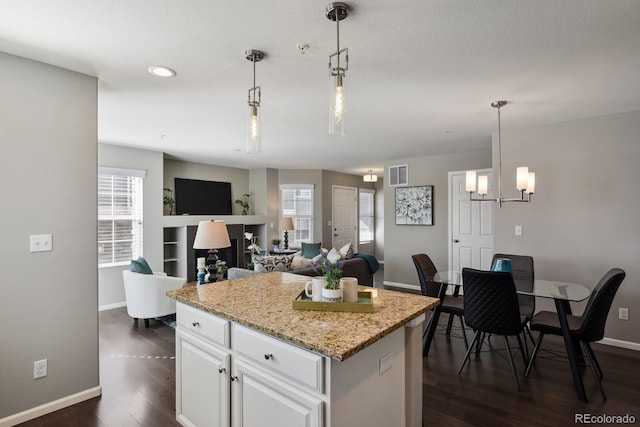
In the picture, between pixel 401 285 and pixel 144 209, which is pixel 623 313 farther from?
pixel 144 209

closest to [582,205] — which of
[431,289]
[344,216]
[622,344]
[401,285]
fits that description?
[622,344]

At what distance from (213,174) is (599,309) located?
6.54 metres

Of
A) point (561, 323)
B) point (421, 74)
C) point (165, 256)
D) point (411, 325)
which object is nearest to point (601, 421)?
point (561, 323)

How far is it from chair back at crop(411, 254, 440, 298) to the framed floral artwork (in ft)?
7.95

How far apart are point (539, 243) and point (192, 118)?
422 centimetres

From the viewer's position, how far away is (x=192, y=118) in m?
3.68

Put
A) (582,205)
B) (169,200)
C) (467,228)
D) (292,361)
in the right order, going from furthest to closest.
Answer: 1. (169,200)
2. (467,228)
3. (582,205)
4. (292,361)

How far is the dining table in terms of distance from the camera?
8.38 feet

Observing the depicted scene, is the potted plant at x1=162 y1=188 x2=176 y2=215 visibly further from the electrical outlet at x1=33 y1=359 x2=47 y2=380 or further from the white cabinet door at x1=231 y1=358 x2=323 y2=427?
the white cabinet door at x1=231 y1=358 x2=323 y2=427

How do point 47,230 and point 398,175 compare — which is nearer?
point 47,230

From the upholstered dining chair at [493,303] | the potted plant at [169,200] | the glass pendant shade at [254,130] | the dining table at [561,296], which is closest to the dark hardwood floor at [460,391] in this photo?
the dining table at [561,296]

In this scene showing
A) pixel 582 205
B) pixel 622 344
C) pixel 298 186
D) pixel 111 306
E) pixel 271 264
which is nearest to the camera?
pixel 622 344

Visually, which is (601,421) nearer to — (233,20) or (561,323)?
(561,323)

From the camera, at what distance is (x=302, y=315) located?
1.66m
